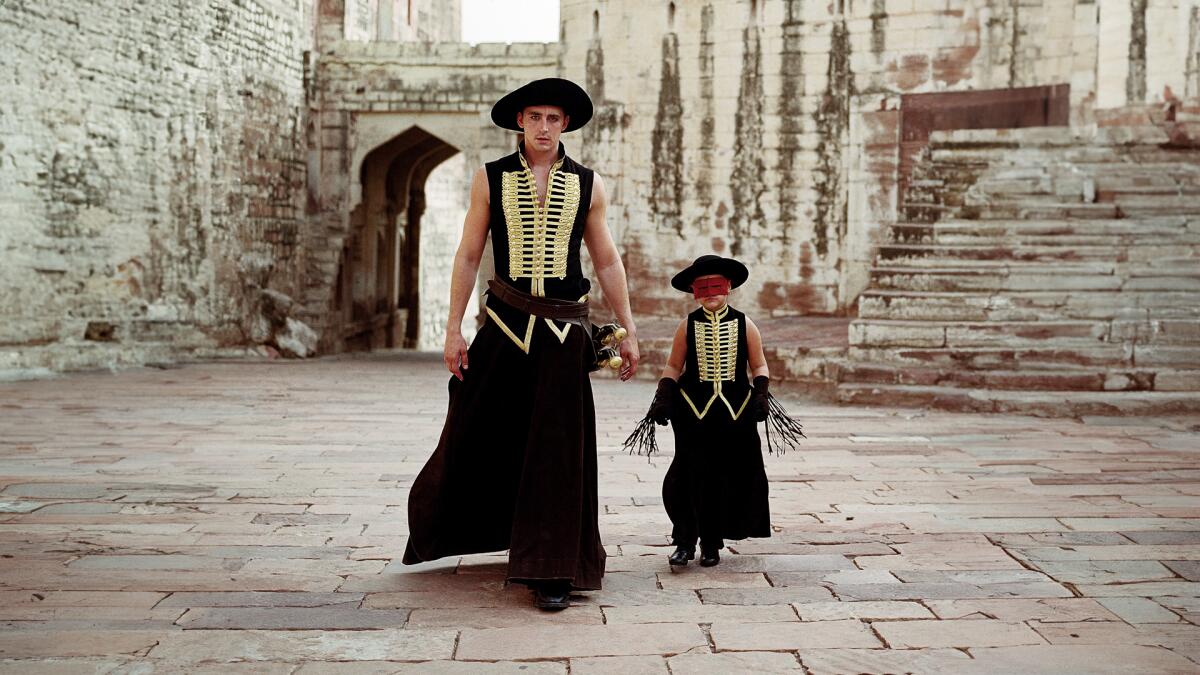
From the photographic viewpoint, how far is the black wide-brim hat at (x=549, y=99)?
4062 millimetres

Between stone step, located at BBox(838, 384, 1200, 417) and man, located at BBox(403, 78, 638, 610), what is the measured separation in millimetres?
5457

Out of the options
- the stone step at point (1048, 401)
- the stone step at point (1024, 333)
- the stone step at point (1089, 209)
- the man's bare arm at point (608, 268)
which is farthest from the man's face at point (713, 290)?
the stone step at point (1089, 209)

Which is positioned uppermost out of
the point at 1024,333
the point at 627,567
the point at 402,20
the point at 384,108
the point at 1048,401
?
the point at 402,20

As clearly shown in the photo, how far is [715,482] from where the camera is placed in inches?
178

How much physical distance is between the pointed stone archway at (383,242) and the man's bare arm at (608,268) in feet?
46.7

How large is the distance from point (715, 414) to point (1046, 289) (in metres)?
6.35

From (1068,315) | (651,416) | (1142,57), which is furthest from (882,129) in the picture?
(651,416)

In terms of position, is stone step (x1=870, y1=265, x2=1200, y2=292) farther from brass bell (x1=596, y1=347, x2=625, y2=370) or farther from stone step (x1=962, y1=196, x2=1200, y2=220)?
brass bell (x1=596, y1=347, x2=625, y2=370)

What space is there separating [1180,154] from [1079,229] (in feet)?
6.80

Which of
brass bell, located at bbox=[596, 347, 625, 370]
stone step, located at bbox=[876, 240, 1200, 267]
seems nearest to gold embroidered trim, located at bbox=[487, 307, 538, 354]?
brass bell, located at bbox=[596, 347, 625, 370]

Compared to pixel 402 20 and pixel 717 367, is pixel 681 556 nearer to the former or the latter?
pixel 717 367

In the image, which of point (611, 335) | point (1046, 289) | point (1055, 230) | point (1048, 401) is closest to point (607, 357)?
point (611, 335)

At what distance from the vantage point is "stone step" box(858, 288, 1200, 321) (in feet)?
31.6

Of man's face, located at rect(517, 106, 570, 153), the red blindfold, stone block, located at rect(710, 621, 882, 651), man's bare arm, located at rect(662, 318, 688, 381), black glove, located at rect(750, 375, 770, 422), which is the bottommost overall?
stone block, located at rect(710, 621, 882, 651)
